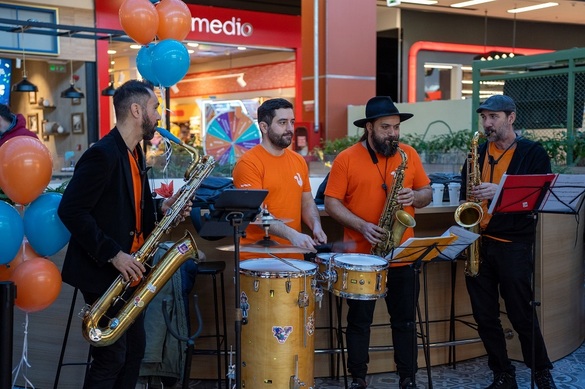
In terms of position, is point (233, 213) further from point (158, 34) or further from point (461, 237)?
point (158, 34)

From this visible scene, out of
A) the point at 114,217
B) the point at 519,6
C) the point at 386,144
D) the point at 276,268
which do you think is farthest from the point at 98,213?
the point at 519,6

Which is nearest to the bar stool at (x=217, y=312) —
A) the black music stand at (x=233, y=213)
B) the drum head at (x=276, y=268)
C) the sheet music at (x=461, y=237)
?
the drum head at (x=276, y=268)

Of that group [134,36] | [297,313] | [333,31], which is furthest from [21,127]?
[333,31]

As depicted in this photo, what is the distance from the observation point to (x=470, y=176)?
15.2 feet

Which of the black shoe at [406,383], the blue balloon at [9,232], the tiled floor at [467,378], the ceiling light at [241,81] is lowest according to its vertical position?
the tiled floor at [467,378]

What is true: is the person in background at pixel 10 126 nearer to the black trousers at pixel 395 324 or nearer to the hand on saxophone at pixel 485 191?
the black trousers at pixel 395 324

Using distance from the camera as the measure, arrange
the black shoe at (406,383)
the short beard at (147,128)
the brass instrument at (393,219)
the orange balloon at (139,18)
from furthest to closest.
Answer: the orange balloon at (139,18)
the black shoe at (406,383)
the brass instrument at (393,219)
the short beard at (147,128)

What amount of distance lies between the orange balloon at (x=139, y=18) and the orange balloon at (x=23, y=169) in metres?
1.93

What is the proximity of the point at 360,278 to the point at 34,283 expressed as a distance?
1.72 metres

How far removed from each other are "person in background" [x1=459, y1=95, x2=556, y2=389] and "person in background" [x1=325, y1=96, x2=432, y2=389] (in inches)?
19.2

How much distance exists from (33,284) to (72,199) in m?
0.53

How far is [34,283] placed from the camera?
11.4 ft

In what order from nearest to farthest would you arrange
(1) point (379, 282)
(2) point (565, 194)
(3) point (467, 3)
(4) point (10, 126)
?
(1) point (379, 282)
(2) point (565, 194)
(4) point (10, 126)
(3) point (467, 3)

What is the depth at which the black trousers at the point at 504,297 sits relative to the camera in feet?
14.9
